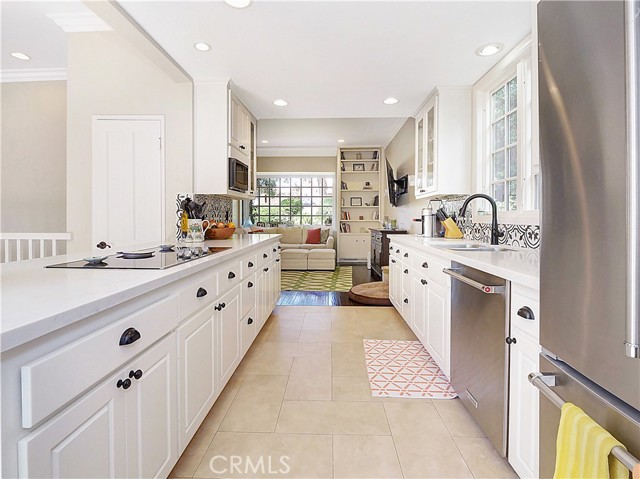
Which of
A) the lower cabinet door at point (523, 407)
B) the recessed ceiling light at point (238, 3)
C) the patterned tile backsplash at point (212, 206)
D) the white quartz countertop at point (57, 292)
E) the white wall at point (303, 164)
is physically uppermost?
the white wall at point (303, 164)

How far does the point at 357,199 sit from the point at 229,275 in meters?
6.77

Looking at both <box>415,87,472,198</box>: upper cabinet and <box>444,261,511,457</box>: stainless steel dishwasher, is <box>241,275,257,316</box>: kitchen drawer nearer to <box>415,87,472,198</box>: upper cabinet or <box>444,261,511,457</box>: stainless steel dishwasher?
<box>444,261,511,457</box>: stainless steel dishwasher

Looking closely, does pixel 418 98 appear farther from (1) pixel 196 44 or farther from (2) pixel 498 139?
(1) pixel 196 44

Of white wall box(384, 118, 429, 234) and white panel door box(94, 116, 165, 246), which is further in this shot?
white wall box(384, 118, 429, 234)

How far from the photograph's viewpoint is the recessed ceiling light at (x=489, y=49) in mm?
2516

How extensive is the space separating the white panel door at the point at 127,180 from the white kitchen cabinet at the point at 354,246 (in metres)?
5.57

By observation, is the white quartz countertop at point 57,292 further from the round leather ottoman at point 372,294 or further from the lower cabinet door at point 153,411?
the round leather ottoman at point 372,294

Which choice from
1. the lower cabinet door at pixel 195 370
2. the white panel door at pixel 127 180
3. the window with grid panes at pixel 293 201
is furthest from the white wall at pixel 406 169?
the lower cabinet door at pixel 195 370

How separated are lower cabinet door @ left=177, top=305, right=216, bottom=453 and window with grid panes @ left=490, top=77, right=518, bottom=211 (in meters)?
2.32

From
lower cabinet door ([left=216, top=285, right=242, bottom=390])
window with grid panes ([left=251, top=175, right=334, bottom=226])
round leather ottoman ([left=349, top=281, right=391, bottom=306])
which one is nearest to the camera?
lower cabinet door ([left=216, top=285, right=242, bottom=390])

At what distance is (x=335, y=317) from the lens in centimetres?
376

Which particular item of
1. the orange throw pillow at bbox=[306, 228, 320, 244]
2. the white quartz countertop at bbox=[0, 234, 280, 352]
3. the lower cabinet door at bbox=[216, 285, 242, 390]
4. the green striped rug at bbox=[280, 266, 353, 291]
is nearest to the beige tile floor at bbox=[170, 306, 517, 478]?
the lower cabinet door at bbox=[216, 285, 242, 390]

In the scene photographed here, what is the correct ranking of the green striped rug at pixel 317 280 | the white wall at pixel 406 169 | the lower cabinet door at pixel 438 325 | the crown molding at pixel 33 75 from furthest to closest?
the green striped rug at pixel 317 280 → the white wall at pixel 406 169 → the crown molding at pixel 33 75 → the lower cabinet door at pixel 438 325

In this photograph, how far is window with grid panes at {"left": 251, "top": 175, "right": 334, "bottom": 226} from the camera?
9.05 meters
